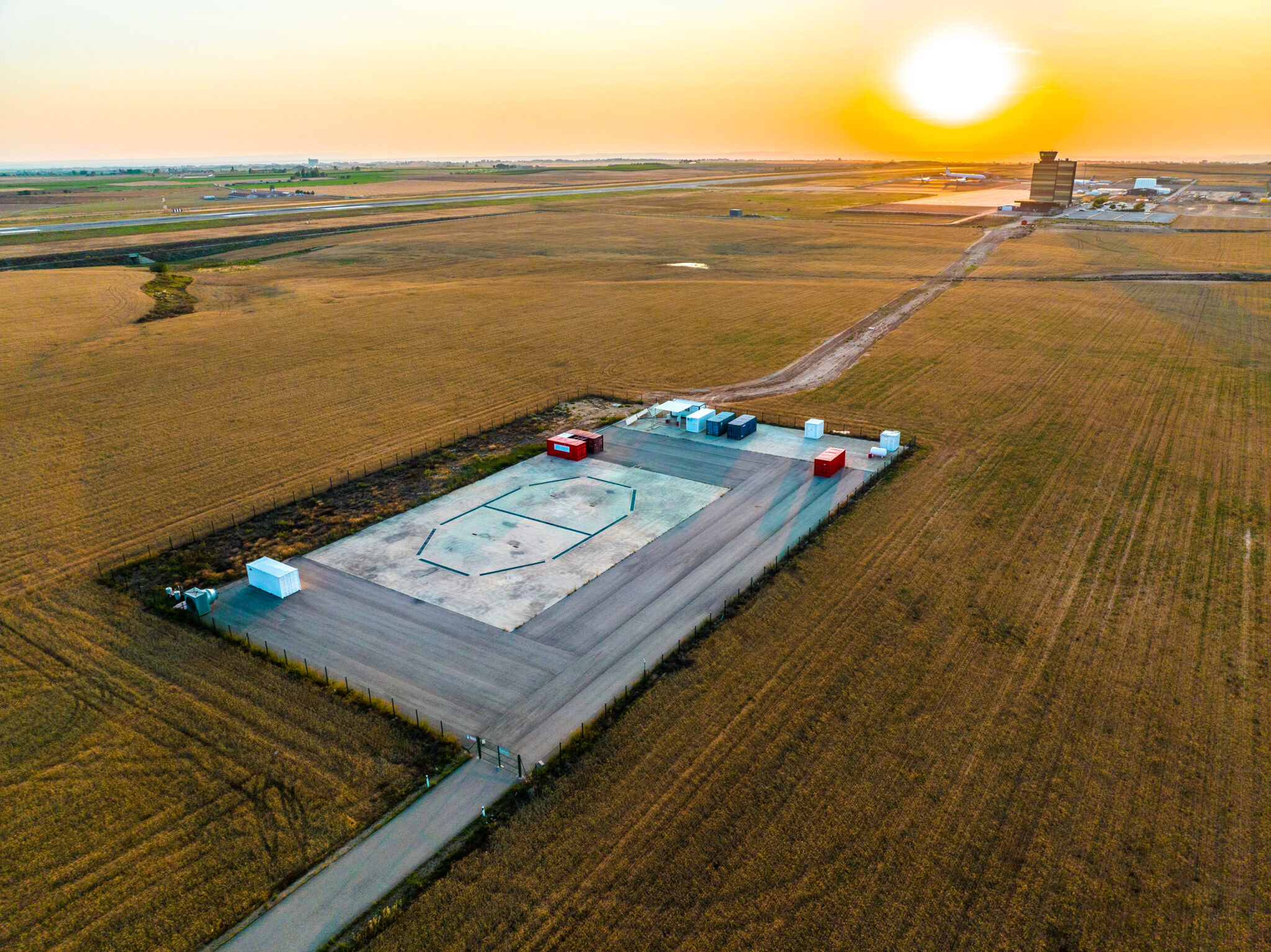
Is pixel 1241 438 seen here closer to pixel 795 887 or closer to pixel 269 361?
pixel 795 887

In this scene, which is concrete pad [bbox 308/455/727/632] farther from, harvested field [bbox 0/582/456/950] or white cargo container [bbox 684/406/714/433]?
harvested field [bbox 0/582/456/950]

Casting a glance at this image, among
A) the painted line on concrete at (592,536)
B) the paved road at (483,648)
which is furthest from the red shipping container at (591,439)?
the paved road at (483,648)

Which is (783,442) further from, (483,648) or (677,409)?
(483,648)

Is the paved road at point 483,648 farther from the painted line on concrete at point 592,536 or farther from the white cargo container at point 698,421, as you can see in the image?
the white cargo container at point 698,421

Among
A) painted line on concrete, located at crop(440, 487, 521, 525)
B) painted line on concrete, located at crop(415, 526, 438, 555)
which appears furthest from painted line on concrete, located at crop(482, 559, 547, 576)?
painted line on concrete, located at crop(440, 487, 521, 525)

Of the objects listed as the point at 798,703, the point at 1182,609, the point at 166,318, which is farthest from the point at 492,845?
the point at 166,318

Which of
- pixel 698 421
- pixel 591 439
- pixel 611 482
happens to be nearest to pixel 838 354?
pixel 698 421
